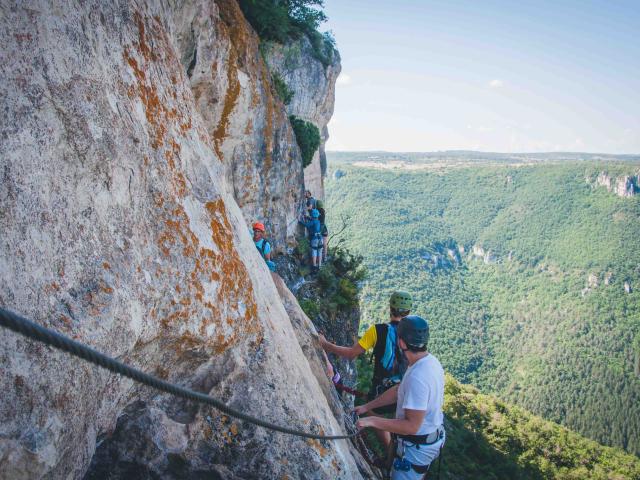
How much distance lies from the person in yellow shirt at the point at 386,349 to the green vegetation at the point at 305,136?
478 inches

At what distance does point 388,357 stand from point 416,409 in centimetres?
159

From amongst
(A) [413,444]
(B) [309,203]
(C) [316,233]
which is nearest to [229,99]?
(C) [316,233]

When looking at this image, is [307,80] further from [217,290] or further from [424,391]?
[424,391]

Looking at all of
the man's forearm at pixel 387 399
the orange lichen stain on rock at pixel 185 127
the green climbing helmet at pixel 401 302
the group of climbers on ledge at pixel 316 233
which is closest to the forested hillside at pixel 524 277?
the group of climbers on ledge at pixel 316 233

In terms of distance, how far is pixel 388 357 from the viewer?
491cm

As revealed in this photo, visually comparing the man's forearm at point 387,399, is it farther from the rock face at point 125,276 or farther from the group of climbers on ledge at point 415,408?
the rock face at point 125,276

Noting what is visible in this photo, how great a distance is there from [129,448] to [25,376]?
110cm

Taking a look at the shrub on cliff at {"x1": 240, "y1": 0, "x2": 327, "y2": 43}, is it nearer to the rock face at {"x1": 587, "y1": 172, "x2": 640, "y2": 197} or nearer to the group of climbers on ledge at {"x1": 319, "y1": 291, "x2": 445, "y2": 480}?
the group of climbers on ledge at {"x1": 319, "y1": 291, "x2": 445, "y2": 480}

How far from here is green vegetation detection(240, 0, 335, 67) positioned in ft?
39.0

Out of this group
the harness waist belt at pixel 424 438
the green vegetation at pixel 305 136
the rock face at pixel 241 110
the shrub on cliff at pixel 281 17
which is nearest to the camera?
the harness waist belt at pixel 424 438

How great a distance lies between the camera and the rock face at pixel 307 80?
16.2 meters

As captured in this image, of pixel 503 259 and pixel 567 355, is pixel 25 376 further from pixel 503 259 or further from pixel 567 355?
pixel 503 259

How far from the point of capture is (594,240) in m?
151

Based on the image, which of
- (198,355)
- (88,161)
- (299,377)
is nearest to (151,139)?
(88,161)
